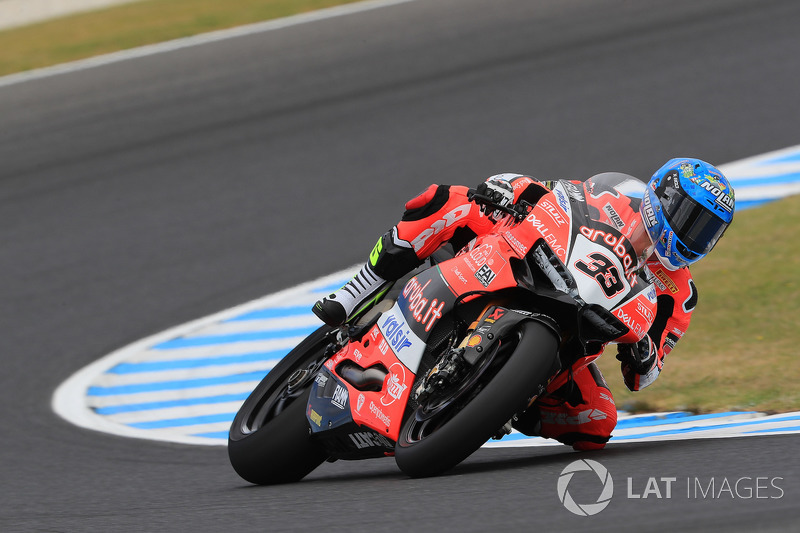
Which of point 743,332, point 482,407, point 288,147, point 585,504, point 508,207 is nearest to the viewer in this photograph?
point 585,504

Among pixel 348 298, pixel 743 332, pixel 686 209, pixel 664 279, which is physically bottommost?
pixel 743 332

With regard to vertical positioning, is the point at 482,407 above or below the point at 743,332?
above

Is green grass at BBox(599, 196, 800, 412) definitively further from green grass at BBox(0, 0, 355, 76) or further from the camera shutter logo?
green grass at BBox(0, 0, 355, 76)

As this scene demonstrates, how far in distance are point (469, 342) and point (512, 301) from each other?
0.41 meters

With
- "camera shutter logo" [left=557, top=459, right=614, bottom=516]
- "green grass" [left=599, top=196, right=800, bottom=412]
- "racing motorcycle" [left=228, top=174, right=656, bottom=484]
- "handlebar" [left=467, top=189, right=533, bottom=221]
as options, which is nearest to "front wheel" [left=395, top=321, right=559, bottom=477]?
"racing motorcycle" [left=228, top=174, right=656, bottom=484]

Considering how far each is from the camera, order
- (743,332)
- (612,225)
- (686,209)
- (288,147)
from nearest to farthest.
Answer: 1. (686,209)
2. (612,225)
3. (743,332)
4. (288,147)

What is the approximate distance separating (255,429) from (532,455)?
1376 millimetres

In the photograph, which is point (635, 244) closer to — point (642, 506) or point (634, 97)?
point (642, 506)

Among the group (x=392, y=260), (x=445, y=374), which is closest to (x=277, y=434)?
(x=392, y=260)

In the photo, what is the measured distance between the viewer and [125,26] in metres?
14.1

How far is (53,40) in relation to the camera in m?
13.9

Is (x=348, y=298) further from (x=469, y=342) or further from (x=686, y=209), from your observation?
(x=686, y=209)

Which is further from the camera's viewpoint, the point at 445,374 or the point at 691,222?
the point at 691,222

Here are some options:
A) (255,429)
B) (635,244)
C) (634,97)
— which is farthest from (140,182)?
(635,244)
